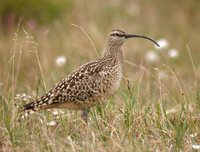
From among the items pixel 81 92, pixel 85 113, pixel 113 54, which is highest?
pixel 113 54

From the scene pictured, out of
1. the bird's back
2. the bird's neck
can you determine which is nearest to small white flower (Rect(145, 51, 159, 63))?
the bird's neck

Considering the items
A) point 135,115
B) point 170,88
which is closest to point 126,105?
point 135,115

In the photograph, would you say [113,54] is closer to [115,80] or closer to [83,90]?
[115,80]

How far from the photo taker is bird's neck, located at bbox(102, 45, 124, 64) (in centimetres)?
867

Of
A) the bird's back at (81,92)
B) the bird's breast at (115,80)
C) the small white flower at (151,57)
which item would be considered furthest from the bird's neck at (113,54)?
the small white flower at (151,57)

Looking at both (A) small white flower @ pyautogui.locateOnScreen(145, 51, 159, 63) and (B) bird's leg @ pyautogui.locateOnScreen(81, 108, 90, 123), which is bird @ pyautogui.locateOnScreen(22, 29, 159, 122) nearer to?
(B) bird's leg @ pyautogui.locateOnScreen(81, 108, 90, 123)

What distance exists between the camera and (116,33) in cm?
877

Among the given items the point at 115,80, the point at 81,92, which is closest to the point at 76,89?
the point at 81,92

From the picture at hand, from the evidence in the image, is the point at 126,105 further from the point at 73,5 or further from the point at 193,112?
the point at 73,5

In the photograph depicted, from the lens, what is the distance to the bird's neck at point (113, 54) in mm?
8672

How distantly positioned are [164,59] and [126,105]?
267 inches

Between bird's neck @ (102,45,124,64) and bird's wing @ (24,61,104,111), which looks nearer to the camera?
bird's wing @ (24,61,104,111)

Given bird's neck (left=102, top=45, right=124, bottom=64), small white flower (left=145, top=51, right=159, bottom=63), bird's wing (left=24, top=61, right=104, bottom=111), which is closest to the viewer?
bird's wing (left=24, top=61, right=104, bottom=111)

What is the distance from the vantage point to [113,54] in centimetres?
874
